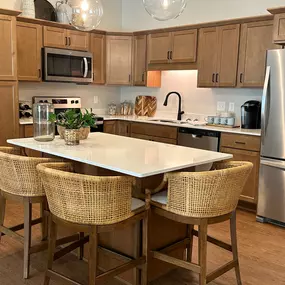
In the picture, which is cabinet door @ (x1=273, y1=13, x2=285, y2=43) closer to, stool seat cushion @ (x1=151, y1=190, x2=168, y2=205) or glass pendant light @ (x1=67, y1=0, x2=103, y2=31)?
glass pendant light @ (x1=67, y1=0, x2=103, y2=31)

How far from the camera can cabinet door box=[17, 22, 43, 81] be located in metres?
4.62

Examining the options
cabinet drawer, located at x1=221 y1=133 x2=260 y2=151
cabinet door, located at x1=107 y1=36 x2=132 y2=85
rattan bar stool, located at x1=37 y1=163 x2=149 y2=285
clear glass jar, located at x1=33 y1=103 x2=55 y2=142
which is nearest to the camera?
rattan bar stool, located at x1=37 y1=163 x2=149 y2=285

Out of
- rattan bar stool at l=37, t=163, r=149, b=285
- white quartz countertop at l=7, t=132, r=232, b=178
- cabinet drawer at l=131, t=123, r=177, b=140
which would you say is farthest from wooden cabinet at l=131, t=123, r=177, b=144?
rattan bar stool at l=37, t=163, r=149, b=285

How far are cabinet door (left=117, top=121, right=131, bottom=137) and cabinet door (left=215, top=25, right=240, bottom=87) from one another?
1.52 m

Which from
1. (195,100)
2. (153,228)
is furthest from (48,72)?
(153,228)

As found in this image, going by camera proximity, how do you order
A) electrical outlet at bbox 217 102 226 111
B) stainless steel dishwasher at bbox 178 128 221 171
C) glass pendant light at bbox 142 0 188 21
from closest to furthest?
glass pendant light at bbox 142 0 188 21
stainless steel dishwasher at bbox 178 128 221 171
electrical outlet at bbox 217 102 226 111

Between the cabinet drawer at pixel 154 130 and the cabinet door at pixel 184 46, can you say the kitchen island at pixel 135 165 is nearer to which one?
the cabinet drawer at pixel 154 130

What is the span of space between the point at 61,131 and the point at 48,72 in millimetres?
2290

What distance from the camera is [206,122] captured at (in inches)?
201

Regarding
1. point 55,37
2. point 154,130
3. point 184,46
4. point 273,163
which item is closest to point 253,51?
point 184,46

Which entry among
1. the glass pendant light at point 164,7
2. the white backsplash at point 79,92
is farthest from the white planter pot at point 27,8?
the glass pendant light at point 164,7

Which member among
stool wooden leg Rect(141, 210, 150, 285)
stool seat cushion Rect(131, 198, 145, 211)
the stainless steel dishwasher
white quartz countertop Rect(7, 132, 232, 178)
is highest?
white quartz countertop Rect(7, 132, 232, 178)

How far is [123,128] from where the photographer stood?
5.50 m

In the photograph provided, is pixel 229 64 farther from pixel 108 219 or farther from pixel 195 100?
pixel 108 219
